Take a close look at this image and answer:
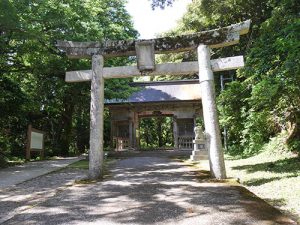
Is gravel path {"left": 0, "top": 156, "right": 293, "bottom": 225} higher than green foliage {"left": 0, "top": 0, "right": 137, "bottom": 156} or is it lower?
lower

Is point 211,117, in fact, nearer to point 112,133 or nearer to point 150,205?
point 150,205

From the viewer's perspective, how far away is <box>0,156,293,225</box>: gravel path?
465 centimetres

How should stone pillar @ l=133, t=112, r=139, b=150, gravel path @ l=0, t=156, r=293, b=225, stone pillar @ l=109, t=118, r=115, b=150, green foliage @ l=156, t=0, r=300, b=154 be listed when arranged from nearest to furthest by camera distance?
gravel path @ l=0, t=156, r=293, b=225, green foliage @ l=156, t=0, r=300, b=154, stone pillar @ l=109, t=118, r=115, b=150, stone pillar @ l=133, t=112, r=139, b=150

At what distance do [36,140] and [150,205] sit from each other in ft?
39.2

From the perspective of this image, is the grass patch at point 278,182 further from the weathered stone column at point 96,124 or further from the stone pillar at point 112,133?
the stone pillar at point 112,133

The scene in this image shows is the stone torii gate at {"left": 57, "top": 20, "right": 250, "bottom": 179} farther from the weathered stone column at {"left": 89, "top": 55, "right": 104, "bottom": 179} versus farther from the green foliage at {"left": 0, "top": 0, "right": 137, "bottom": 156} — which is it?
the green foliage at {"left": 0, "top": 0, "right": 137, "bottom": 156}

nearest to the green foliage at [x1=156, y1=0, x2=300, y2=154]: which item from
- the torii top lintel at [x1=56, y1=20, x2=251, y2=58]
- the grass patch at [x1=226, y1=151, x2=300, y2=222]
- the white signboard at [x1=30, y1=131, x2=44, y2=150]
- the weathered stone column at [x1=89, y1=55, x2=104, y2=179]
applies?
the torii top lintel at [x1=56, y1=20, x2=251, y2=58]

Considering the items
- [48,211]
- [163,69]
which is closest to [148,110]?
[163,69]

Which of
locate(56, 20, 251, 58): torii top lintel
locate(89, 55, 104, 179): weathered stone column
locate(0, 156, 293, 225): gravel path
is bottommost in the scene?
locate(0, 156, 293, 225): gravel path

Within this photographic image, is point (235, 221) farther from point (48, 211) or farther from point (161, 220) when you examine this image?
point (48, 211)

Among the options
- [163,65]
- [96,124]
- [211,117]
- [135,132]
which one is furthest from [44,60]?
[135,132]

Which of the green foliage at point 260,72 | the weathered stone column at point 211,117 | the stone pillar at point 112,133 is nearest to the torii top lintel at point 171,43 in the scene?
the weathered stone column at point 211,117

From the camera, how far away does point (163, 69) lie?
895cm

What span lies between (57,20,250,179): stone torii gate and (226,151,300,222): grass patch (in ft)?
3.62
